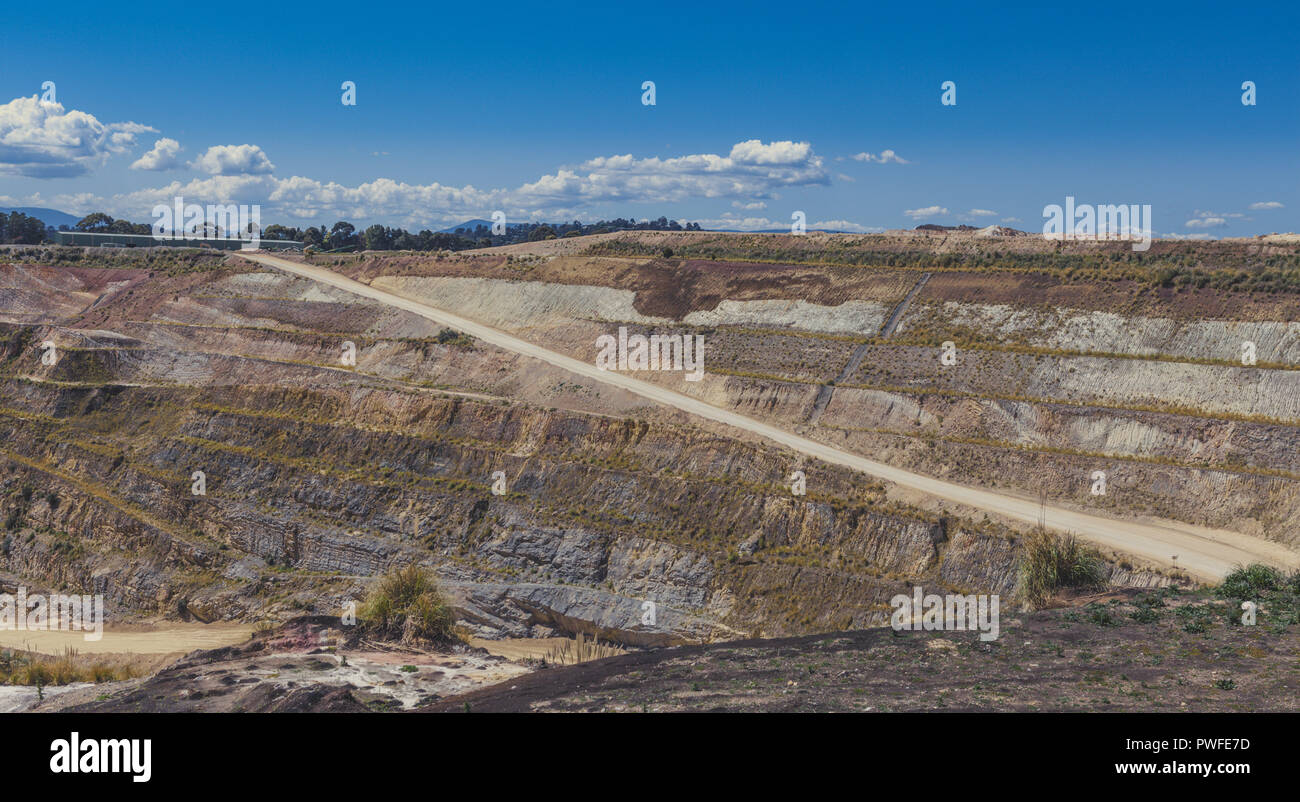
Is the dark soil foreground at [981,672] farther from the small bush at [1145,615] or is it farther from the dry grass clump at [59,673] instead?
the dry grass clump at [59,673]

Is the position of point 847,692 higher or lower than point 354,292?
lower

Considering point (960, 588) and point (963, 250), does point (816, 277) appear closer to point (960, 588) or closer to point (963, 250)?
point (963, 250)

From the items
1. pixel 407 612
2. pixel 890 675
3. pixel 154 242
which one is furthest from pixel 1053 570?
pixel 154 242

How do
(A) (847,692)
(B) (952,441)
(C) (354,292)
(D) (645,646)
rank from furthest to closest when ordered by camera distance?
(C) (354,292)
(B) (952,441)
(D) (645,646)
(A) (847,692)

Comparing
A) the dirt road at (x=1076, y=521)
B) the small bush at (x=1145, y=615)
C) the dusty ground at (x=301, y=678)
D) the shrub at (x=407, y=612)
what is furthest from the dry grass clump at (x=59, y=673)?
the small bush at (x=1145, y=615)

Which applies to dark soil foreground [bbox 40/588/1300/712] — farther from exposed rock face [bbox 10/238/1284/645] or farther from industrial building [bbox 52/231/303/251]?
industrial building [bbox 52/231/303/251]

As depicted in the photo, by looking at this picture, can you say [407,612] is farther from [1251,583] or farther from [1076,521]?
[1251,583]

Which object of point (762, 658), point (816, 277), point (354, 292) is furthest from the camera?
point (354, 292)

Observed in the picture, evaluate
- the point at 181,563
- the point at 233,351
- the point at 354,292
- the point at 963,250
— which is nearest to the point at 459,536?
the point at 181,563
